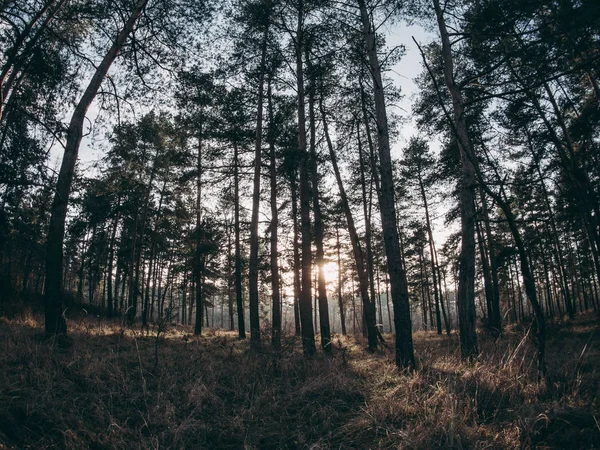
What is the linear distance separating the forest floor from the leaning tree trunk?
1351 millimetres

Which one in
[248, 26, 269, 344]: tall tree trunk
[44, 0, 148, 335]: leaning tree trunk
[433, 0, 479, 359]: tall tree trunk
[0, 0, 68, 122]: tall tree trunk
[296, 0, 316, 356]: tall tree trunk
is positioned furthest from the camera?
[248, 26, 269, 344]: tall tree trunk

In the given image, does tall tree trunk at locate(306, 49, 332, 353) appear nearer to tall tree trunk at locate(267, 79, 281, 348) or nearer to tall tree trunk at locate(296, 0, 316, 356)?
tall tree trunk at locate(296, 0, 316, 356)

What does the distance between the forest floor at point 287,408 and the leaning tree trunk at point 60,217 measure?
1.35 metres

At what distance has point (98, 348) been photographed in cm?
627

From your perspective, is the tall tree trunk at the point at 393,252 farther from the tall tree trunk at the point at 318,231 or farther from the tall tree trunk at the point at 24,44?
the tall tree trunk at the point at 24,44

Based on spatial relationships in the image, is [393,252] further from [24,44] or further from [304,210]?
[24,44]

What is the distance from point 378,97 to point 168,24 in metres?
6.19

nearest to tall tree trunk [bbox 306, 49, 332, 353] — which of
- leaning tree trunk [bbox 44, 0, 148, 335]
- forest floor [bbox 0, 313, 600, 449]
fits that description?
forest floor [bbox 0, 313, 600, 449]

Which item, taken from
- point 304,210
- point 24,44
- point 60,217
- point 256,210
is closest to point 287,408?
point 304,210

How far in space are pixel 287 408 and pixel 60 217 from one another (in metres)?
6.34

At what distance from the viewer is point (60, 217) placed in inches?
256

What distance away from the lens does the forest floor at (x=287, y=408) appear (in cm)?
268

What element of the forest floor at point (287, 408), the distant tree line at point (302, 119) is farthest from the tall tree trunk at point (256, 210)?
the forest floor at point (287, 408)

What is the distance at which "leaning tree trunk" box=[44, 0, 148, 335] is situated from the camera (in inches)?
247
